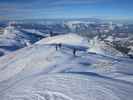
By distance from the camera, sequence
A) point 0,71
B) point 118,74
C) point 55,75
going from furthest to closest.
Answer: point 0,71 < point 118,74 < point 55,75

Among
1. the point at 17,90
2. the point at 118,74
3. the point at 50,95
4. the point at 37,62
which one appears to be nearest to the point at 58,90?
the point at 50,95

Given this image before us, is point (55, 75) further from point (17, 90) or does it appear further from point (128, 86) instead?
point (128, 86)

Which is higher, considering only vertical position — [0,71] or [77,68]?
[77,68]

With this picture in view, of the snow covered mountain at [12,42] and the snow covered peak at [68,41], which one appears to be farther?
the snow covered mountain at [12,42]

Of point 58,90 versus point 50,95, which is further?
point 58,90

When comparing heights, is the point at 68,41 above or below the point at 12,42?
above

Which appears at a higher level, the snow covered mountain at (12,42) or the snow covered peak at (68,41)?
the snow covered peak at (68,41)

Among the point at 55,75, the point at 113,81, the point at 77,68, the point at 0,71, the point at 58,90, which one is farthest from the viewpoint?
the point at 0,71

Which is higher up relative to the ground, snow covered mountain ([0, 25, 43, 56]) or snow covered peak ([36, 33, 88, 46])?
snow covered peak ([36, 33, 88, 46])

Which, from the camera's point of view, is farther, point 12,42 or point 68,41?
point 12,42

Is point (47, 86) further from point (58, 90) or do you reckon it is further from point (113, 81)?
point (113, 81)

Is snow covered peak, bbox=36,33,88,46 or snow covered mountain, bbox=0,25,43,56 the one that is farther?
snow covered mountain, bbox=0,25,43,56
